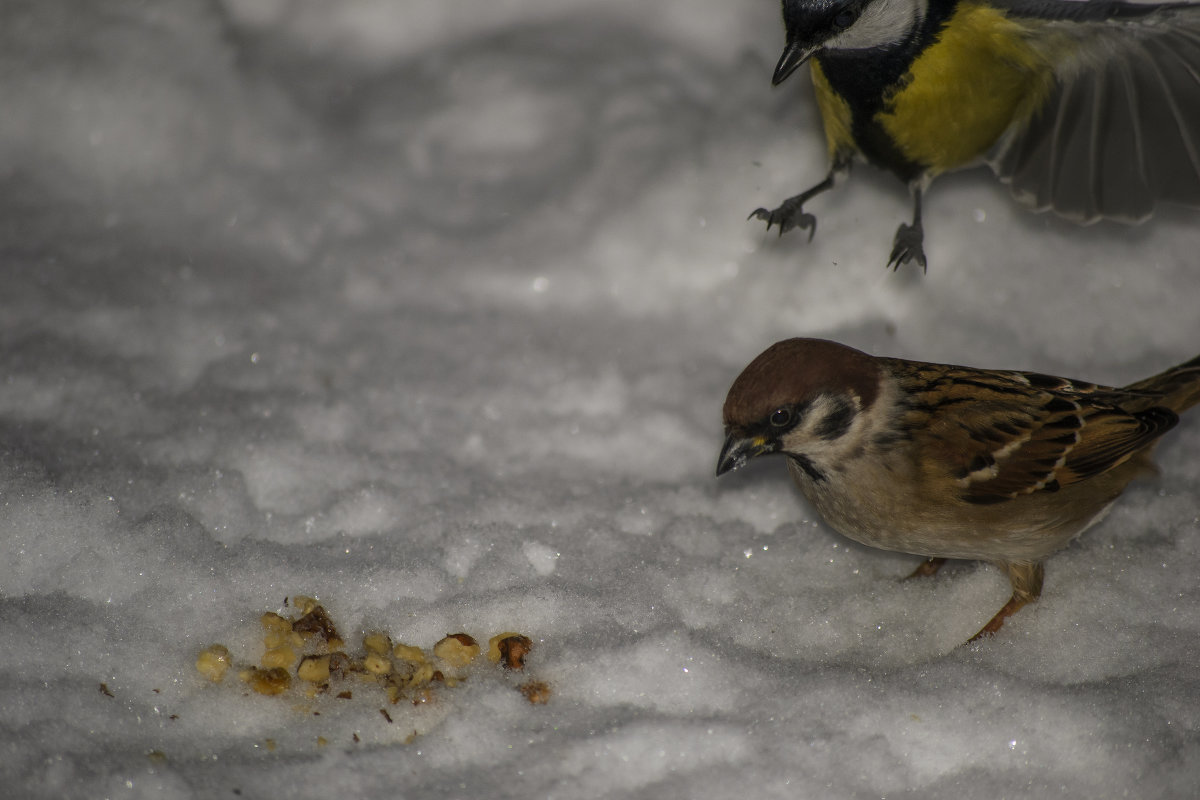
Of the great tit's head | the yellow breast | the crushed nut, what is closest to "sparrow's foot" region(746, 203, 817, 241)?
the yellow breast

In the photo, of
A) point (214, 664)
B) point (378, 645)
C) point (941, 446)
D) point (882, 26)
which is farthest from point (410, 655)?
point (882, 26)

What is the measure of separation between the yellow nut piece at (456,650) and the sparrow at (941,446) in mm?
684

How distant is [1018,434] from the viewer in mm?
2354

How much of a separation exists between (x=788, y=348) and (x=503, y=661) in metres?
0.93

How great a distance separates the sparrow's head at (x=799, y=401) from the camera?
7.39ft

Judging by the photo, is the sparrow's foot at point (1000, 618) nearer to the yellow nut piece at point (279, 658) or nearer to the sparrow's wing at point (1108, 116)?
the sparrow's wing at point (1108, 116)

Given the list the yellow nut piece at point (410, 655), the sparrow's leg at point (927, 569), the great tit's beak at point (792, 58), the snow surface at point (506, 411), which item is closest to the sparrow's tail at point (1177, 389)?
the snow surface at point (506, 411)

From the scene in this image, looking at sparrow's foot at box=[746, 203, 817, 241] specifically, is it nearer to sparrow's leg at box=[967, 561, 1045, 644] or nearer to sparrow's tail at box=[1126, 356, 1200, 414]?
sparrow's tail at box=[1126, 356, 1200, 414]

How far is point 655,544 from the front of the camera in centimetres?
270

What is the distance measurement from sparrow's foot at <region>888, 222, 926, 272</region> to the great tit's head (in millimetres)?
579

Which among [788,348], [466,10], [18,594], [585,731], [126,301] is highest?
[466,10]

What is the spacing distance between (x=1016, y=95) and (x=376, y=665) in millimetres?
2171

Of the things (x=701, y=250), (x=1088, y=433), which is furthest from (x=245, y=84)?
(x=1088, y=433)

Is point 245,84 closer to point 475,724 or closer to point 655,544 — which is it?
point 655,544
